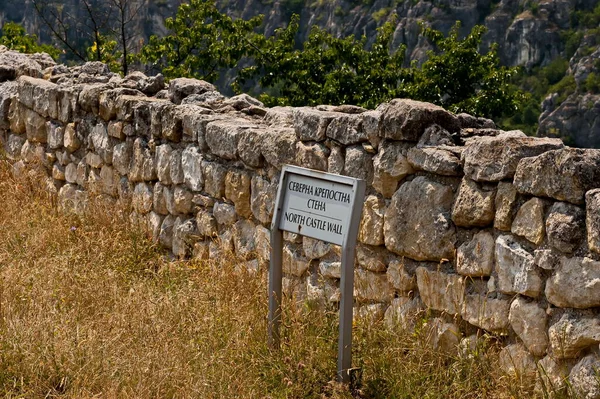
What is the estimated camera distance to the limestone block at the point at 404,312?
4.00 metres

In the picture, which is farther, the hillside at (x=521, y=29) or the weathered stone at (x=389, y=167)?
the hillside at (x=521, y=29)

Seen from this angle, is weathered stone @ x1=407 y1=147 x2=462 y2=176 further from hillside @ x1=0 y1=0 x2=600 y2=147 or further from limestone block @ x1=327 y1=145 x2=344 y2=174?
hillside @ x1=0 y1=0 x2=600 y2=147

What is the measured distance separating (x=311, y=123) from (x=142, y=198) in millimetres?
2075

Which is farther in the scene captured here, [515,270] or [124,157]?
[124,157]

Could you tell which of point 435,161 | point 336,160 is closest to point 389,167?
point 435,161

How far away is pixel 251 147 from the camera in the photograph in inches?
203

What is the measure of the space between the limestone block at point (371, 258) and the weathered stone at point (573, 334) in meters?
1.12

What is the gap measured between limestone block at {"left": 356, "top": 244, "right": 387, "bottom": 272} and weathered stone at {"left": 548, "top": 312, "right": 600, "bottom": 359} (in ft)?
3.68

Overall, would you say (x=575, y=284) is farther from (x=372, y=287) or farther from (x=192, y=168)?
(x=192, y=168)

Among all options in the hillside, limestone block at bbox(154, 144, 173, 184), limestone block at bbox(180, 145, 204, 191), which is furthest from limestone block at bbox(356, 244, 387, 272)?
the hillside

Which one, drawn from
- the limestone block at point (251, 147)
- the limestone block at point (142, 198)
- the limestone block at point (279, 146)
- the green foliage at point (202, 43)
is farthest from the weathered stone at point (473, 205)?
the green foliage at point (202, 43)

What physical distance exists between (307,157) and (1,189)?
3.44 metres

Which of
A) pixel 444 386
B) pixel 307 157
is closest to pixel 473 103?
pixel 307 157

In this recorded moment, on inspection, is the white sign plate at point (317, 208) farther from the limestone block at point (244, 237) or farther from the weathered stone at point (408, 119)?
the limestone block at point (244, 237)
